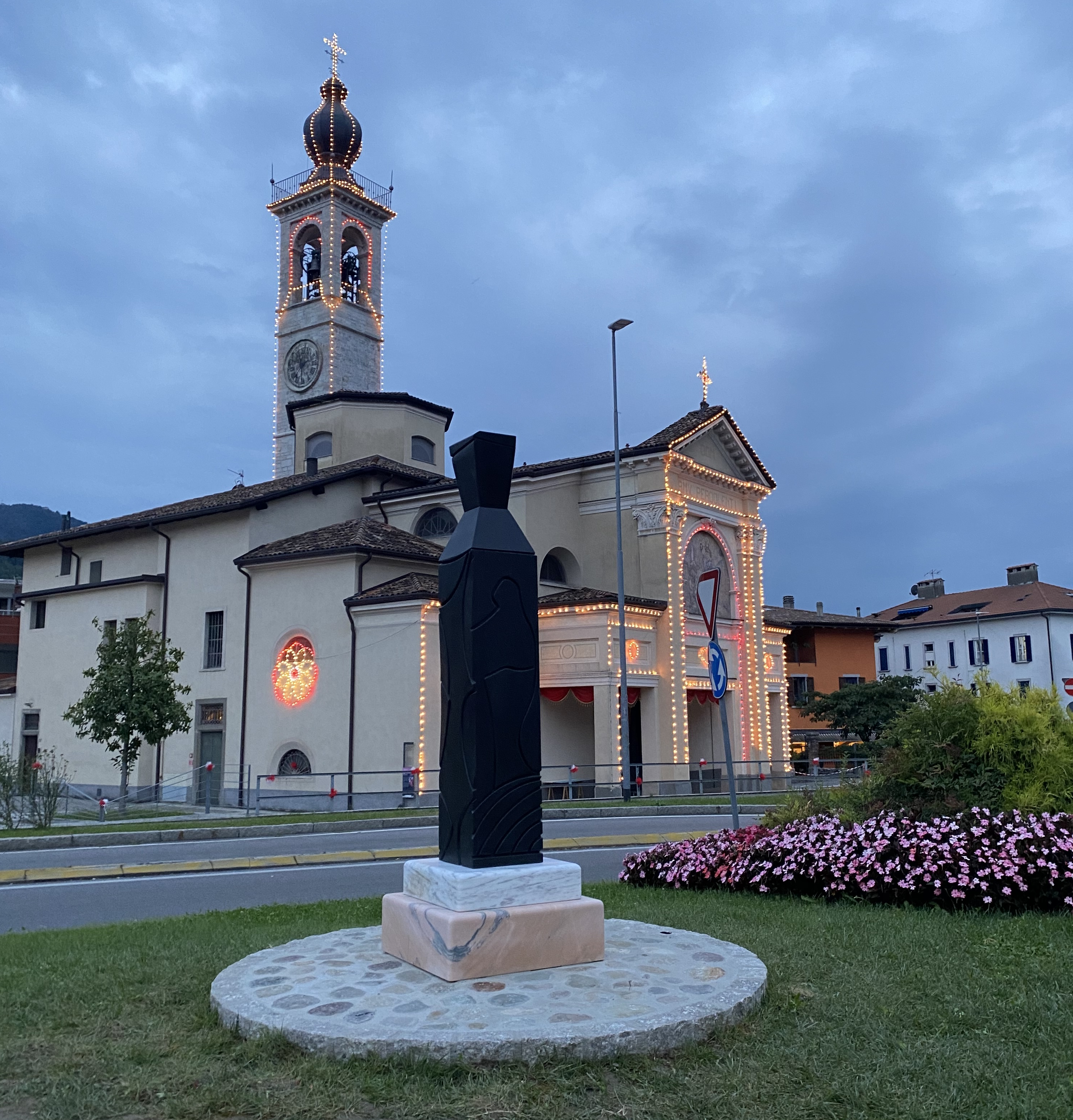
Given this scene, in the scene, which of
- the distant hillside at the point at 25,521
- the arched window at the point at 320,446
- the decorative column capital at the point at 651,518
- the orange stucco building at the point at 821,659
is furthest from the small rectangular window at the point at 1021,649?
the distant hillside at the point at 25,521

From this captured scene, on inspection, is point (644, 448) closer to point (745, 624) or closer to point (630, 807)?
point (745, 624)

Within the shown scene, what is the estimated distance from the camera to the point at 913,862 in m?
8.66

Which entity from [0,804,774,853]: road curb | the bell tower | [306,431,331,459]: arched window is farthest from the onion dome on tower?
[0,804,774,853]: road curb

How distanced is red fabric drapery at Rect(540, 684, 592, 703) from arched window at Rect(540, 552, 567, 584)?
326 cm

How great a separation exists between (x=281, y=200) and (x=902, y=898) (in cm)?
4675

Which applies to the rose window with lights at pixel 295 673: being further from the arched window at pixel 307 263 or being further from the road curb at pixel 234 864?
the arched window at pixel 307 263

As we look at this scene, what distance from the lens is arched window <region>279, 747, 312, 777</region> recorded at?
26625mm

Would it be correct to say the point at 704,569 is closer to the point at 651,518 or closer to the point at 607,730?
the point at 651,518

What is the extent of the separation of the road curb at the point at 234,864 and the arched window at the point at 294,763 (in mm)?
11858

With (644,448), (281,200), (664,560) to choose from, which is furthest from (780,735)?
(281,200)

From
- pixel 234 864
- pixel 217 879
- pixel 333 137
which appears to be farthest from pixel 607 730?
pixel 333 137

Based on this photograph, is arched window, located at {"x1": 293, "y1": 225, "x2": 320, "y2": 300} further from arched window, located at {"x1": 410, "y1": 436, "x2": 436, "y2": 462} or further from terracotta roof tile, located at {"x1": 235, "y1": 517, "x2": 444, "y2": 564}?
terracotta roof tile, located at {"x1": 235, "y1": 517, "x2": 444, "y2": 564}

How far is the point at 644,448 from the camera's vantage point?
1166 inches

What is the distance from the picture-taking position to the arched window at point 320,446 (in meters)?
38.6
